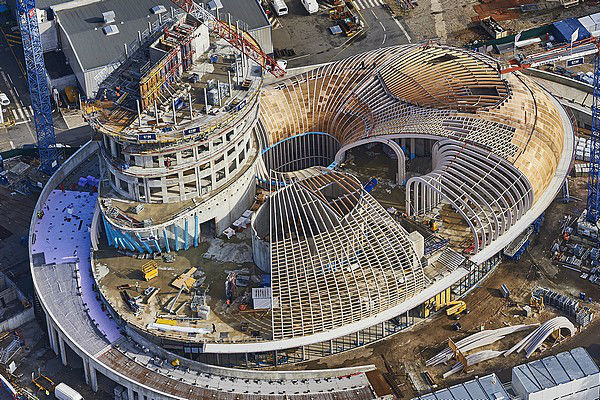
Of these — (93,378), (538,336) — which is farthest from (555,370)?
(93,378)

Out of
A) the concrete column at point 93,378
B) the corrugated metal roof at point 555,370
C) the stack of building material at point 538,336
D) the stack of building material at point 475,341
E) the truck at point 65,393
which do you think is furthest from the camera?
the stack of building material at point 538,336

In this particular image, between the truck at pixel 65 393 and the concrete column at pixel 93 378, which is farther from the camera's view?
the concrete column at pixel 93 378

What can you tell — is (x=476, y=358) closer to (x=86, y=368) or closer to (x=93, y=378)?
(x=93, y=378)

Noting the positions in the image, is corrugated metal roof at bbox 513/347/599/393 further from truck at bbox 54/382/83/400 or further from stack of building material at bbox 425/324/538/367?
truck at bbox 54/382/83/400

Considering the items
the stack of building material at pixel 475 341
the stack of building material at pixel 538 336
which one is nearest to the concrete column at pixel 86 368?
the stack of building material at pixel 475 341

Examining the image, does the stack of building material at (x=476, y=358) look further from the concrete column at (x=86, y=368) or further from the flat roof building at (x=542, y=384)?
the concrete column at (x=86, y=368)

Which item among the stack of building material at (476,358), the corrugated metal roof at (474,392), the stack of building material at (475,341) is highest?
the stack of building material at (475,341)
